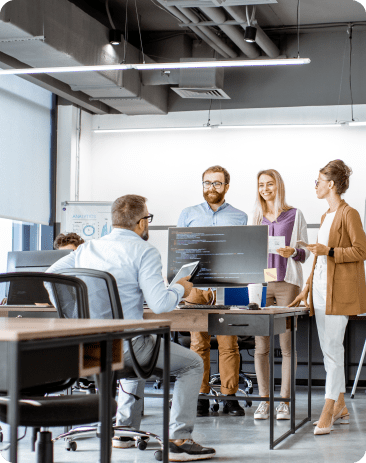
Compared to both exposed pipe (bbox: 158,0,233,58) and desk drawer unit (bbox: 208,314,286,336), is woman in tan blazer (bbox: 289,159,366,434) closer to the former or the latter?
desk drawer unit (bbox: 208,314,286,336)

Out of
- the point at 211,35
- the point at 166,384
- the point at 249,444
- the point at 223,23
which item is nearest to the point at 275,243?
the point at 249,444

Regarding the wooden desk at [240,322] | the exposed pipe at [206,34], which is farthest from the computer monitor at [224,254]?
the exposed pipe at [206,34]

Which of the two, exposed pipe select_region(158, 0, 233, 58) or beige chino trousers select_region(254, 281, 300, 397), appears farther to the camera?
exposed pipe select_region(158, 0, 233, 58)

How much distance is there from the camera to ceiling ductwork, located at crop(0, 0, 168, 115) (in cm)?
554

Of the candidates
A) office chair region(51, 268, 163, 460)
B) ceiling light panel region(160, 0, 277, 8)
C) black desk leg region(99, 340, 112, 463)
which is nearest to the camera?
black desk leg region(99, 340, 112, 463)

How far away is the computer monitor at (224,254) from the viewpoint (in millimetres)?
3725

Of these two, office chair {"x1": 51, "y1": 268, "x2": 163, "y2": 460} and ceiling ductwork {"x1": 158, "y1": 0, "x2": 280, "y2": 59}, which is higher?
ceiling ductwork {"x1": 158, "y1": 0, "x2": 280, "y2": 59}

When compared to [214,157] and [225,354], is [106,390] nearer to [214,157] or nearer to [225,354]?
[225,354]

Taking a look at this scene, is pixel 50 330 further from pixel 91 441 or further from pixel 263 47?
pixel 263 47

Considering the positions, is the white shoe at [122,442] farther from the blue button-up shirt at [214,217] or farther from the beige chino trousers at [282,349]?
the blue button-up shirt at [214,217]

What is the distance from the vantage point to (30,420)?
1.94 meters

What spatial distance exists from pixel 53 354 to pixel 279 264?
9.21 feet

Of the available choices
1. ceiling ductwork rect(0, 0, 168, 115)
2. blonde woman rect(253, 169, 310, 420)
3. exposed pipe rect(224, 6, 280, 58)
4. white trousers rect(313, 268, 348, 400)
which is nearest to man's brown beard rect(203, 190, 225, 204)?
blonde woman rect(253, 169, 310, 420)

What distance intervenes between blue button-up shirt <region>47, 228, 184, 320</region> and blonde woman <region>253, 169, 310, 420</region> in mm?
1438
